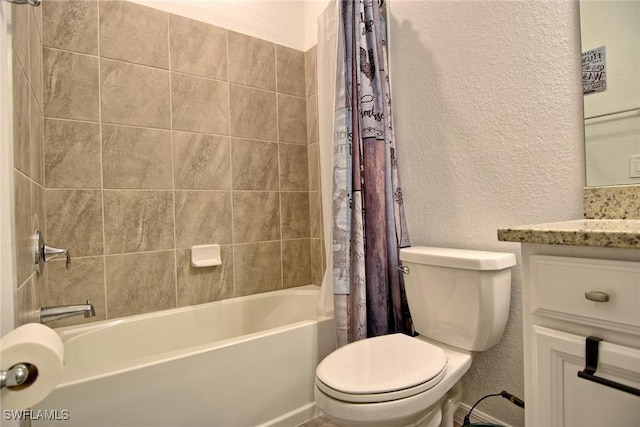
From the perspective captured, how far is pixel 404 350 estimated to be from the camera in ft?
4.04

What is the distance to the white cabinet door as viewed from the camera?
2.13 feet

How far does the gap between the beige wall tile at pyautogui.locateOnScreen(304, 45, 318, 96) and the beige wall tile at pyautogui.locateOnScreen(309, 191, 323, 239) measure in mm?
704

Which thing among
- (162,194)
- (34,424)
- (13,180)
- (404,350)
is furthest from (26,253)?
(404,350)

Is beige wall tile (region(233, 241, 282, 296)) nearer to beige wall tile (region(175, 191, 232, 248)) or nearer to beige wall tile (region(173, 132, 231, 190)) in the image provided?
beige wall tile (region(175, 191, 232, 248))

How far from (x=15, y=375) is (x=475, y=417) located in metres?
1.62

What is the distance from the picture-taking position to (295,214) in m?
2.25

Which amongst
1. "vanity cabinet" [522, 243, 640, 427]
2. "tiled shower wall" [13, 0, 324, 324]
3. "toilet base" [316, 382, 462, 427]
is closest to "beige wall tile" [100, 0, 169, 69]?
"tiled shower wall" [13, 0, 324, 324]

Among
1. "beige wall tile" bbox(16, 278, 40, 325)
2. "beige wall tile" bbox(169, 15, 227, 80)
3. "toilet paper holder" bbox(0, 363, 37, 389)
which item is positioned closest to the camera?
"toilet paper holder" bbox(0, 363, 37, 389)

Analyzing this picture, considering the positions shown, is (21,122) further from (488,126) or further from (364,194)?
(488,126)

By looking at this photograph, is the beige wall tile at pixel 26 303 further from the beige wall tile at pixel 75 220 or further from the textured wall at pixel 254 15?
the textured wall at pixel 254 15

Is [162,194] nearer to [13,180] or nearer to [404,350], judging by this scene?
[13,180]

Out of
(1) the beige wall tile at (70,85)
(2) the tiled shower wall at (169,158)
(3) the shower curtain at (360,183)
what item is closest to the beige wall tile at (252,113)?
(2) the tiled shower wall at (169,158)

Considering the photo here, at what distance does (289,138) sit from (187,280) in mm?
1095

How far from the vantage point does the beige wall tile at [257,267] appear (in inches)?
79.4
